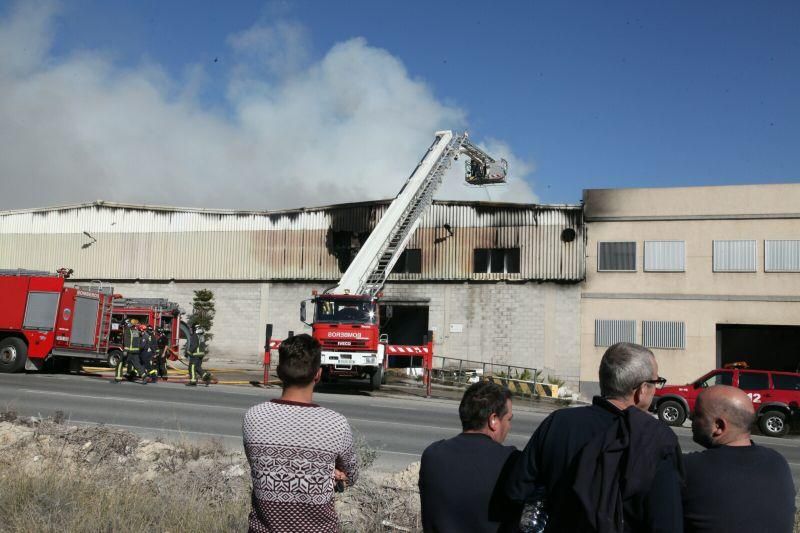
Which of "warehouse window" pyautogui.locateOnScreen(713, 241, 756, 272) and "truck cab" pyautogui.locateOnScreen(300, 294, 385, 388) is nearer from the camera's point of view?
"truck cab" pyautogui.locateOnScreen(300, 294, 385, 388)

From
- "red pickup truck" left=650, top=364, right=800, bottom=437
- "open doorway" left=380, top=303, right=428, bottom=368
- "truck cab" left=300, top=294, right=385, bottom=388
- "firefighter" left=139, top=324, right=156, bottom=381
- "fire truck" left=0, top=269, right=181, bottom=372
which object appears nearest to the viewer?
"red pickup truck" left=650, top=364, right=800, bottom=437

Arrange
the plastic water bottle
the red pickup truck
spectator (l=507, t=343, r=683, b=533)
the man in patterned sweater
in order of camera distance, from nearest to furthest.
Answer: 1. spectator (l=507, t=343, r=683, b=533)
2. the plastic water bottle
3. the man in patterned sweater
4. the red pickup truck

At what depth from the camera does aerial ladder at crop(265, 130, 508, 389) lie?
2144cm

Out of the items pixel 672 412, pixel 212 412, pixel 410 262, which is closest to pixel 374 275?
pixel 410 262

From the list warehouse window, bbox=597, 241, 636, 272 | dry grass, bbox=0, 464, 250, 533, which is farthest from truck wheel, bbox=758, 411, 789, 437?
dry grass, bbox=0, 464, 250, 533

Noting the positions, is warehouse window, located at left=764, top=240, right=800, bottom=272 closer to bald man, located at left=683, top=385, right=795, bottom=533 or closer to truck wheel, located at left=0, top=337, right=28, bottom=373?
truck wheel, located at left=0, top=337, right=28, bottom=373

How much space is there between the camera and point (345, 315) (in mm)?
21797

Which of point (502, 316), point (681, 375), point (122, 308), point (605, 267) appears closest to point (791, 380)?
point (681, 375)

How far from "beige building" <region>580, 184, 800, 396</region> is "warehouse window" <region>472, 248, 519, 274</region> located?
3326mm

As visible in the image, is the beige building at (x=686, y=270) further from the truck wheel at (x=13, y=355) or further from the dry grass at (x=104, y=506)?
the dry grass at (x=104, y=506)

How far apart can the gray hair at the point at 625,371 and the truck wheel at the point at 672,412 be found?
1773cm

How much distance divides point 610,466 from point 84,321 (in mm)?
23283

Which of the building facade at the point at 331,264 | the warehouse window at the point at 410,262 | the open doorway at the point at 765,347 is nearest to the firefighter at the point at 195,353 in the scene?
the building facade at the point at 331,264

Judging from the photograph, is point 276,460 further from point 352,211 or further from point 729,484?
point 352,211
